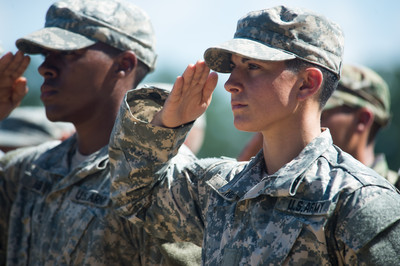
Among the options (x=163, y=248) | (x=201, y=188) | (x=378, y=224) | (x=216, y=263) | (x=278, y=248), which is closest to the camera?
(x=378, y=224)

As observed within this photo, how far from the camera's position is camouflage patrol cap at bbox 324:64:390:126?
18.1 ft

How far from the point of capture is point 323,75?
300cm

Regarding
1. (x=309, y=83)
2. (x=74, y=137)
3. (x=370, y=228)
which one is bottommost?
(x=74, y=137)

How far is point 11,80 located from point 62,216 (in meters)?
1.49

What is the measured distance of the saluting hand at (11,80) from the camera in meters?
4.76

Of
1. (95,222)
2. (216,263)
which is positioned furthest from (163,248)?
(216,263)

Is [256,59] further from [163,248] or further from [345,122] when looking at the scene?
[345,122]

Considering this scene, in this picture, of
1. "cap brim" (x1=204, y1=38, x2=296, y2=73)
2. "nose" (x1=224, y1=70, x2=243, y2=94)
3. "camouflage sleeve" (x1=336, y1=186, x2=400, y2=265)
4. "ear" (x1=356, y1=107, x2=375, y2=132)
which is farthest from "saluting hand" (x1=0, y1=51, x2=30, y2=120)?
"camouflage sleeve" (x1=336, y1=186, x2=400, y2=265)

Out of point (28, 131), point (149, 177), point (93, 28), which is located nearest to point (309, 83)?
point (149, 177)

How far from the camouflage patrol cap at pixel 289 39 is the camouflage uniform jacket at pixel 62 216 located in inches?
58.1

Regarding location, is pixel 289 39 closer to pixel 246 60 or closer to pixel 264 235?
pixel 246 60

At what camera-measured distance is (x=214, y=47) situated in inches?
117

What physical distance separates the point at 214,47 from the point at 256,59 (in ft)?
0.76

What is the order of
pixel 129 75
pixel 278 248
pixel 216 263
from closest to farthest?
1. pixel 278 248
2. pixel 216 263
3. pixel 129 75
